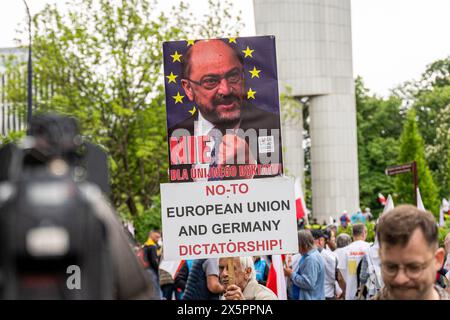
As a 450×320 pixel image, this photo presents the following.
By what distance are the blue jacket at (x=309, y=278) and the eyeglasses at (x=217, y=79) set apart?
4.45 m

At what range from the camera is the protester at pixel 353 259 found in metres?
12.1

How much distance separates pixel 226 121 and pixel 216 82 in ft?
3.00

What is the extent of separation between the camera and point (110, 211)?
1.15 metres

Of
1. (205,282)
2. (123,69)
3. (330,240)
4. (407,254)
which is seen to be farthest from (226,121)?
(123,69)

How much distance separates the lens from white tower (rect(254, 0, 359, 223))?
57.4 m

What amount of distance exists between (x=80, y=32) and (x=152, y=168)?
18.7 ft

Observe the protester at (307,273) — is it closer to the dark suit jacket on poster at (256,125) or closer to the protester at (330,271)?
the protester at (330,271)

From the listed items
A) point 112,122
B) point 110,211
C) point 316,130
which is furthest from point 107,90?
point 110,211

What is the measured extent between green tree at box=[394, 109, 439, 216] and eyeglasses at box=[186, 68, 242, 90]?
195ft

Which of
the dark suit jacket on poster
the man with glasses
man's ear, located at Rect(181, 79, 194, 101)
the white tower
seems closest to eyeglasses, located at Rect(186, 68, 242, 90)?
man's ear, located at Rect(181, 79, 194, 101)

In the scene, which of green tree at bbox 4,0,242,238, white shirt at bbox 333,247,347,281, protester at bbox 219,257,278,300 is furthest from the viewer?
green tree at bbox 4,0,242,238

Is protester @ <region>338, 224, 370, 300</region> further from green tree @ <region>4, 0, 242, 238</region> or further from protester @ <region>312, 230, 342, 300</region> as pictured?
green tree @ <region>4, 0, 242, 238</region>

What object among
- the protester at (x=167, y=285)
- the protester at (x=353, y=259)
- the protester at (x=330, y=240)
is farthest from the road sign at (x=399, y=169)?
the protester at (x=167, y=285)

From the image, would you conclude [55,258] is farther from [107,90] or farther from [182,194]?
[107,90]
